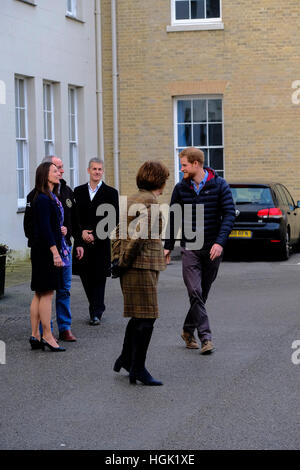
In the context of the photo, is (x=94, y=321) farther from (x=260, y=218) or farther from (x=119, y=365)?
(x=260, y=218)

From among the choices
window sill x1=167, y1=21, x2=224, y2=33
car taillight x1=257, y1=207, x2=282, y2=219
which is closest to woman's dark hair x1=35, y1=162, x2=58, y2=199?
car taillight x1=257, y1=207, x2=282, y2=219

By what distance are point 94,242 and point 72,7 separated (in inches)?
472

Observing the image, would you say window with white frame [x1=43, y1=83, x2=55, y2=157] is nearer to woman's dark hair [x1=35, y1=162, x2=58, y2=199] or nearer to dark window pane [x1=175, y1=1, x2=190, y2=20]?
dark window pane [x1=175, y1=1, x2=190, y2=20]

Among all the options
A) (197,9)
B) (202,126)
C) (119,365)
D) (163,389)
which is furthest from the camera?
(202,126)

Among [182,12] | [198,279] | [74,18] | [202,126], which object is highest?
[182,12]

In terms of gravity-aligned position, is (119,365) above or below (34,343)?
above

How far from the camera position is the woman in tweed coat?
7.66 metres

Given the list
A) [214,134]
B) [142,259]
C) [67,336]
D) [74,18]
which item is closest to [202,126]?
[214,134]

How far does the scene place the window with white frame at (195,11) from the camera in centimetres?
2305

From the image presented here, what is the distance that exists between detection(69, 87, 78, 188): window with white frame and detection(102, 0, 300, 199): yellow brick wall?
1306mm

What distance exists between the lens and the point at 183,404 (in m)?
7.12

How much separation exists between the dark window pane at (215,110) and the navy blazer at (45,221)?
1425 cm

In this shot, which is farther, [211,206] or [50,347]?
[50,347]

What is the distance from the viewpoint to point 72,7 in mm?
21969
